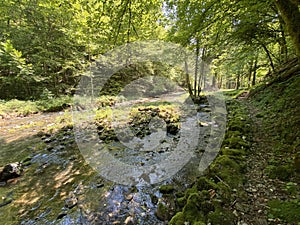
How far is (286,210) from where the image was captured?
1673 mm

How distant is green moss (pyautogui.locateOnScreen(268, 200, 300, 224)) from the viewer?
1552mm

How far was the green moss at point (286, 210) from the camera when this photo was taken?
1.55 metres

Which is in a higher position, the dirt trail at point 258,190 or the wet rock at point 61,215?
the dirt trail at point 258,190

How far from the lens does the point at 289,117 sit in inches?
132

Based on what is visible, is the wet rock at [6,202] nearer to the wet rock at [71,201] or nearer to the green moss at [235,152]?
the wet rock at [71,201]

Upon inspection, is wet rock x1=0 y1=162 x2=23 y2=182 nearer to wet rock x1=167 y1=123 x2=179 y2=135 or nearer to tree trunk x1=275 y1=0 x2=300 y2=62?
wet rock x1=167 y1=123 x2=179 y2=135

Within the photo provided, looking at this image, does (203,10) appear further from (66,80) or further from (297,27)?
(66,80)

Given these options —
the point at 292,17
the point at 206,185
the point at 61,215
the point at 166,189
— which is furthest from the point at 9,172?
the point at 292,17

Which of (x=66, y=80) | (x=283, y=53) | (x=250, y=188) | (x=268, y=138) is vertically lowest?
(x=250, y=188)

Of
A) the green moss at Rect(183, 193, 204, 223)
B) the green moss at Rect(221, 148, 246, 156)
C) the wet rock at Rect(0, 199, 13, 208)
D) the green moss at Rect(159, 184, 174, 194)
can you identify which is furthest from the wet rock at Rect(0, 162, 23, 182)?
the green moss at Rect(221, 148, 246, 156)

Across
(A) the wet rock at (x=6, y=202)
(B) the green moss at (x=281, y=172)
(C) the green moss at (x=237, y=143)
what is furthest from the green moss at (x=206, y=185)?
(A) the wet rock at (x=6, y=202)

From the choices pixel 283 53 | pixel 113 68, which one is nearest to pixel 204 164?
pixel 283 53

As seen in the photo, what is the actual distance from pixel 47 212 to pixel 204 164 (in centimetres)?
286

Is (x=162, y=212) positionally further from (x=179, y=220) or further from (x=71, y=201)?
(x=71, y=201)
